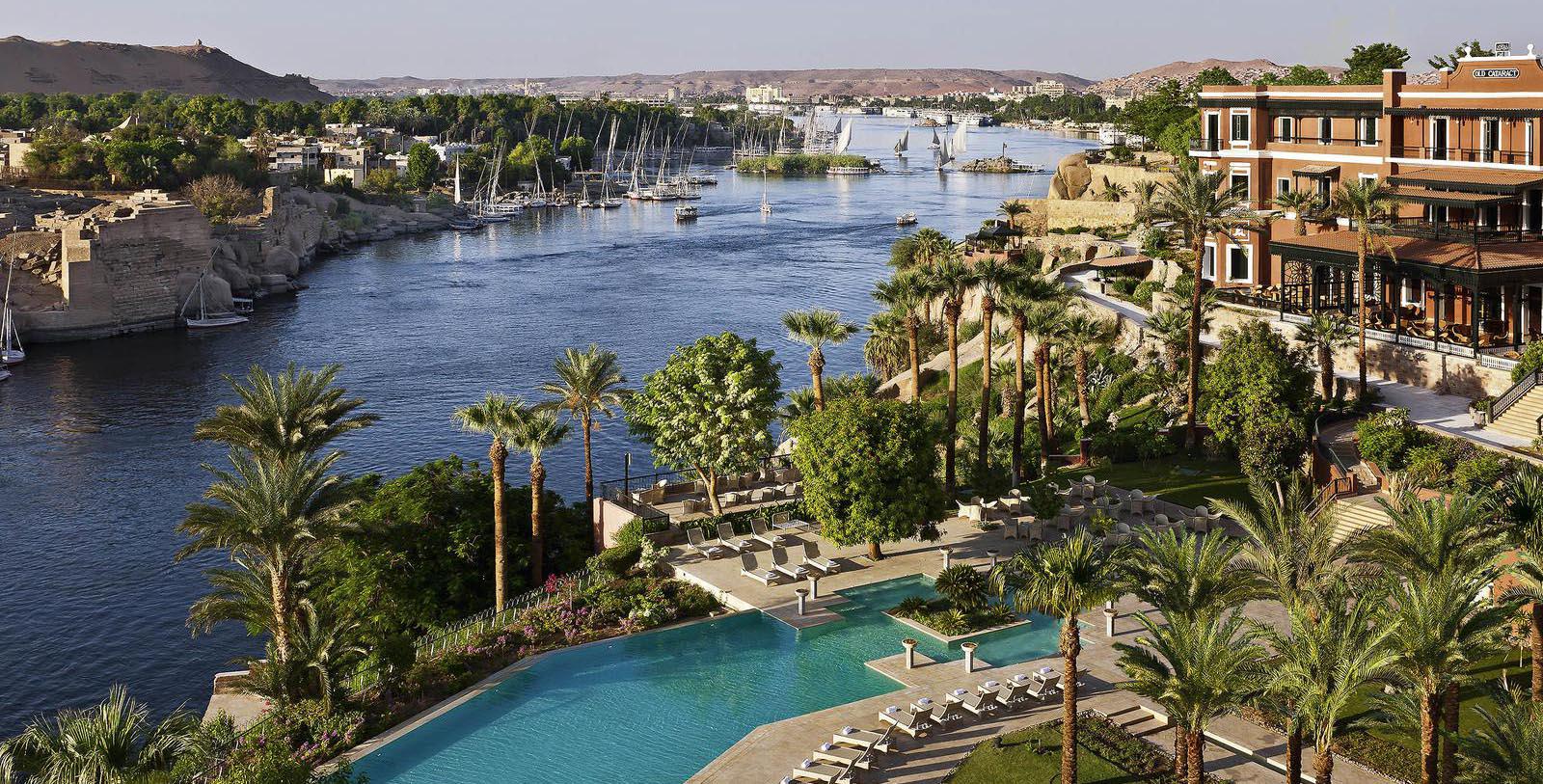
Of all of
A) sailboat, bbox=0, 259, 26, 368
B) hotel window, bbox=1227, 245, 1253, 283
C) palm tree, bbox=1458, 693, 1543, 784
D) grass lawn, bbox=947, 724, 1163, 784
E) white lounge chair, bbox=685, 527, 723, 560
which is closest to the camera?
palm tree, bbox=1458, 693, 1543, 784

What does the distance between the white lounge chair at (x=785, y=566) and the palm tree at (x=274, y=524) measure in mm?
9486

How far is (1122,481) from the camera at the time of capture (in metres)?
38.5

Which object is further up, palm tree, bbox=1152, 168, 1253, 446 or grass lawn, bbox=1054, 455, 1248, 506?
palm tree, bbox=1152, 168, 1253, 446

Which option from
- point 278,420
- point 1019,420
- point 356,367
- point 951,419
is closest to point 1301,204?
point 1019,420

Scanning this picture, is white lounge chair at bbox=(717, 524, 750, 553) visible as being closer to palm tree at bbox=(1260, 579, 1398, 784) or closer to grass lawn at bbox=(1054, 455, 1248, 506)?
grass lawn at bbox=(1054, 455, 1248, 506)

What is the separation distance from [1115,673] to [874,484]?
25.1 ft

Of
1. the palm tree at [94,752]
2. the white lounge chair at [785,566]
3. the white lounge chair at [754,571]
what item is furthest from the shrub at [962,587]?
the palm tree at [94,752]

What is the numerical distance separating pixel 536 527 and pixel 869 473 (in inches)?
335

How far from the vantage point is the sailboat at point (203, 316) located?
290 feet

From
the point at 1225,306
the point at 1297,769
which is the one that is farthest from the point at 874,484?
the point at 1225,306

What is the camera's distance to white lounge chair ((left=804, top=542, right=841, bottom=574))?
3250cm

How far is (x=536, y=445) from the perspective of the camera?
109 feet

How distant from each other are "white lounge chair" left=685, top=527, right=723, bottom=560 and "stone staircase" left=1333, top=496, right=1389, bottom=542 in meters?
13.9

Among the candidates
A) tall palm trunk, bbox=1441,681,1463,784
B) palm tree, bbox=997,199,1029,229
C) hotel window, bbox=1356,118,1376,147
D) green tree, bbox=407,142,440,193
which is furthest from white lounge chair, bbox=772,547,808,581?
green tree, bbox=407,142,440,193
